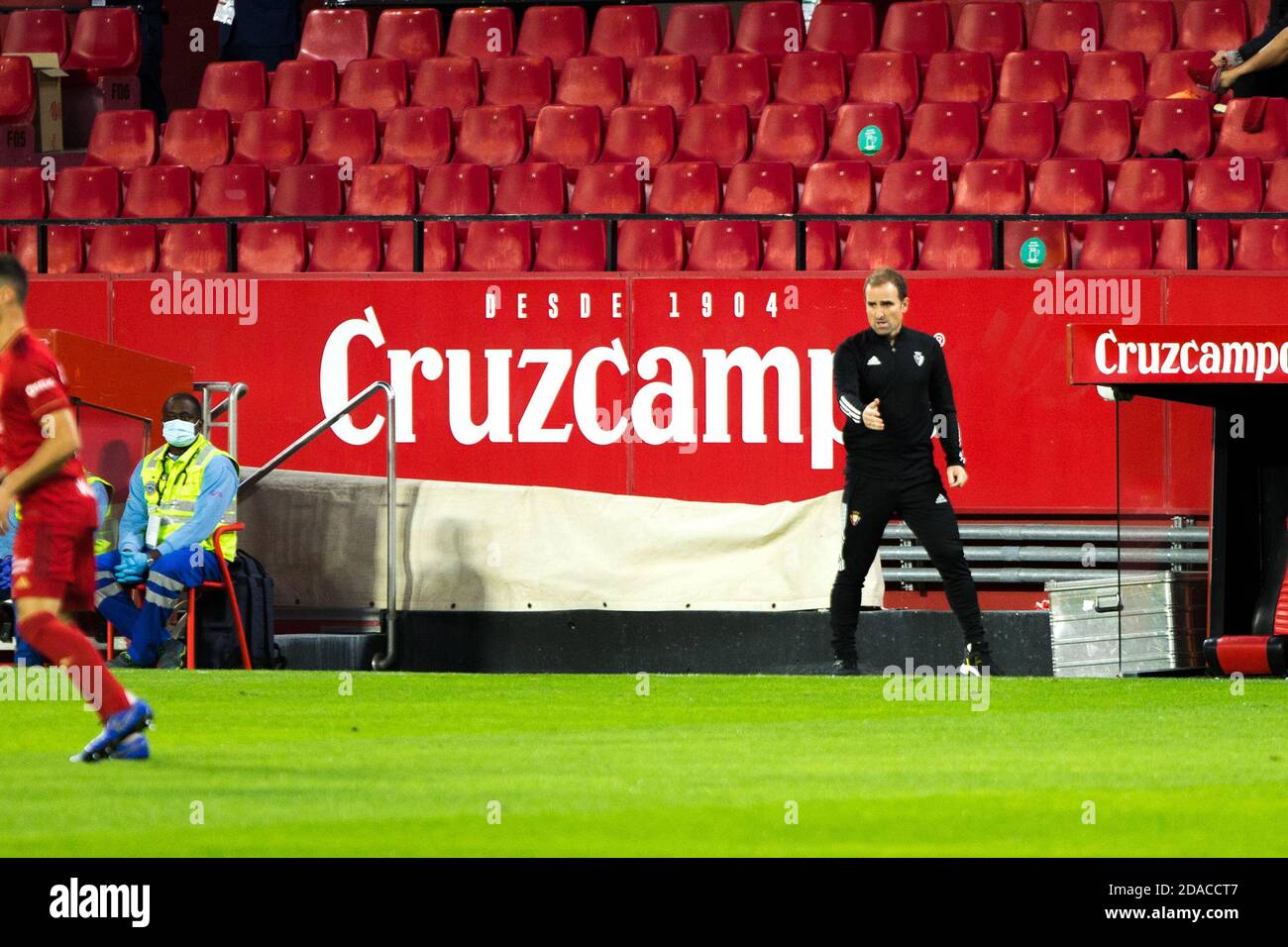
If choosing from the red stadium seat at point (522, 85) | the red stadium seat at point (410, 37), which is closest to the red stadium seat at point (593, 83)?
the red stadium seat at point (522, 85)

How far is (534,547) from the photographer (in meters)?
14.3

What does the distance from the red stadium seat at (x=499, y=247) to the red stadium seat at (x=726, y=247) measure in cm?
120

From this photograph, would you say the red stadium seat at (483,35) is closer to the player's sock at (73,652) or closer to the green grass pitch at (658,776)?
the green grass pitch at (658,776)

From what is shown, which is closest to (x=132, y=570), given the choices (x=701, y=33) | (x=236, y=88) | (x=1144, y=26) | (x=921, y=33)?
(x=236, y=88)

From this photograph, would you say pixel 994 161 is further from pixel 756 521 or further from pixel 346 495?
pixel 346 495

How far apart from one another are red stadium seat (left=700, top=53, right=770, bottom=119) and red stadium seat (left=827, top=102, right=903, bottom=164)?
2.89 feet

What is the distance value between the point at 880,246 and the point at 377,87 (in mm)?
4939

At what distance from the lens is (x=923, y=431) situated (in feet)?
37.0

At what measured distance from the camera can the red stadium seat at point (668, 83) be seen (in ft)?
56.3

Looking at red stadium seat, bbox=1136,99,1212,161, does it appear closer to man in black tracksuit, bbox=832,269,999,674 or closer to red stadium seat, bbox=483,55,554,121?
red stadium seat, bbox=483,55,554,121

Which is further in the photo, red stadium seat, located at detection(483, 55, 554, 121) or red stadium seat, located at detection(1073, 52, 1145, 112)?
red stadium seat, located at detection(483, 55, 554, 121)

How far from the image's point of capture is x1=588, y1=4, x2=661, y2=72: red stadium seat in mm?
18047

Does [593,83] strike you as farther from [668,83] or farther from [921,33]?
[921,33]

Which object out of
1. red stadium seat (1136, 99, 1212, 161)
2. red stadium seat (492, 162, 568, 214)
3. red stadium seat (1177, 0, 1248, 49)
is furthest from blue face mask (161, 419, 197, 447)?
red stadium seat (1177, 0, 1248, 49)
